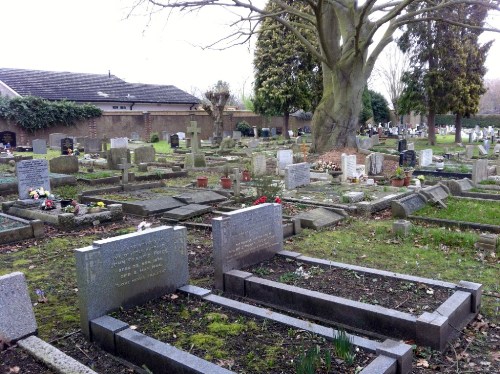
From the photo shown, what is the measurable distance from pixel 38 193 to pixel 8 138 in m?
23.8

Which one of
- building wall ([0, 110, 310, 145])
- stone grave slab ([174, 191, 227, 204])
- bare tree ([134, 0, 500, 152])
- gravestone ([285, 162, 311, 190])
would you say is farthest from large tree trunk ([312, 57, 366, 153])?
building wall ([0, 110, 310, 145])

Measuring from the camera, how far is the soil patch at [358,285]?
5203 mm

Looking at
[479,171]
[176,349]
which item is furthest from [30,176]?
[479,171]

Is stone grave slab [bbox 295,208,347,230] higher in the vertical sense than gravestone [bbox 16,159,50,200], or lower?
lower

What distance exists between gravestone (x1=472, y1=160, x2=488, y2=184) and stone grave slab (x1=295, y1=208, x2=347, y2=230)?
568cm

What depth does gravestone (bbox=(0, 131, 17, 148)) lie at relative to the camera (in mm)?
31188

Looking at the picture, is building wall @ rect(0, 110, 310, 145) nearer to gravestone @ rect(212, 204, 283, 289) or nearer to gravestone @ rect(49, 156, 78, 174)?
gravestone @ rect(49, 156, 78, 174)

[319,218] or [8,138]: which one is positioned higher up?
[8,138]

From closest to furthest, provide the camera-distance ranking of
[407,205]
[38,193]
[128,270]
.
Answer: [128,270] < [407,205] < [38,193]

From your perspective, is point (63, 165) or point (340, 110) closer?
point (63, 165)

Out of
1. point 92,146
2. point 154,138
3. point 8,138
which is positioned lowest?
point 92,146

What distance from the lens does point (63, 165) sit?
16.7m

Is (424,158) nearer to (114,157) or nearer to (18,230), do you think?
(114,157)

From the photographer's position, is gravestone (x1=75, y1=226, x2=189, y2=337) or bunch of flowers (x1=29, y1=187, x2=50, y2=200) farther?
bunch of flowers (x1=29, y1=187, x2=50, y2=200)
